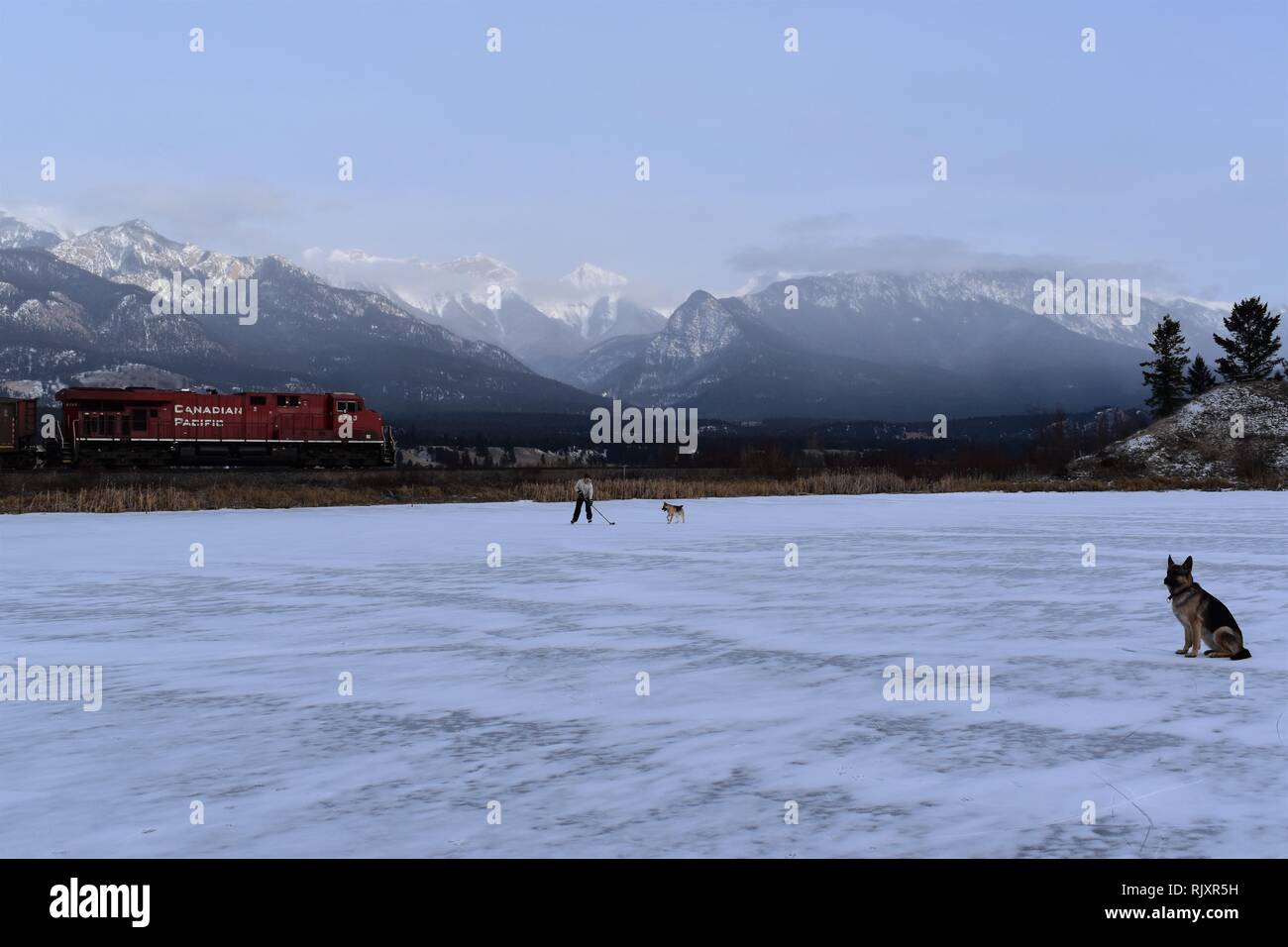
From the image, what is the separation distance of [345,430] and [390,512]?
14.6 m

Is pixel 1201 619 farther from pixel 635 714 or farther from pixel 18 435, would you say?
pixel 18 435

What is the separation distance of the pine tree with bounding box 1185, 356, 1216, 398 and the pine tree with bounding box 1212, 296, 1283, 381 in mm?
2821

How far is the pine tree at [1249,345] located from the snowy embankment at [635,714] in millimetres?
75808

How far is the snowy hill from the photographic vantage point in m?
73.5

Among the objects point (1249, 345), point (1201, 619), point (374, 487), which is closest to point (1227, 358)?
point (1249, 345)

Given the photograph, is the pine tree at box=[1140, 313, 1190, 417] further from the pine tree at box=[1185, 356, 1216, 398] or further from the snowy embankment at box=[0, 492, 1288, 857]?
the snowy embankment at box=[0, 492, 1288, 857]

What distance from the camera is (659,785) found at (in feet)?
21.6

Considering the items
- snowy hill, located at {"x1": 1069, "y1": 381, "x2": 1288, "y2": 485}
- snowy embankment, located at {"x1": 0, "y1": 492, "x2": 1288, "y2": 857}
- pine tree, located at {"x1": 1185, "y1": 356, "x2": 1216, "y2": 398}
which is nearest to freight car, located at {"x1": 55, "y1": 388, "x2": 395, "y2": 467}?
snowy embankment, located at {"x1": 0, "y1": 492, "x2": 1288, "y2": 857}

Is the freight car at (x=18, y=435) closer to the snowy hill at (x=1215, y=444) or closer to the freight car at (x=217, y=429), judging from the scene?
the freight car at (x=217, y=429)

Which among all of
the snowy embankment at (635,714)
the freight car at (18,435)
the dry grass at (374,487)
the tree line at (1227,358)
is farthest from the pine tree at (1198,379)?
the freight car at (18,435)

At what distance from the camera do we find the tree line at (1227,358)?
8638 centimetres

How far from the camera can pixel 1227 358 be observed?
90625 millimetres
